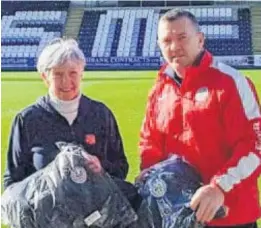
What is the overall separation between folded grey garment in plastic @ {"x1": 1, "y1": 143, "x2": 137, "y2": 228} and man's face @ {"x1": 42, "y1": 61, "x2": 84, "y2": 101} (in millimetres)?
203

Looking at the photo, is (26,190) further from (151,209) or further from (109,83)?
(109,83)

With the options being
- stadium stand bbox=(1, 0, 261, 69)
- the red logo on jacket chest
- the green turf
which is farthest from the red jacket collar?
stadium stand bbox=(1, 0, 261, 69)

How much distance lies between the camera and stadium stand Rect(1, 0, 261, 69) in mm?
22016

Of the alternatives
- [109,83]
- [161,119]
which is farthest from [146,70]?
[161,119]

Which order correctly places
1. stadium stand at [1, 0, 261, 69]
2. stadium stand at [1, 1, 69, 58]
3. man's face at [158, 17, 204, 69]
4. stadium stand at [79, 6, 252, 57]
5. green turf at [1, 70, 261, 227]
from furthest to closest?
stadium stand at [1, 1, 69, 58] < stadium stand at [1, 0, 261, 69] < stadium stand at [79, 6, 252, 57] < green turf at [1, 70, 261, 227] < man's face at [158, 17, 204, 69]

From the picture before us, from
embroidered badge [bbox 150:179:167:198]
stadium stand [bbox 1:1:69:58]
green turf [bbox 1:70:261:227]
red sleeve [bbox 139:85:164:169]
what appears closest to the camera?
embroidered badge [bbox 150:179:167:198]

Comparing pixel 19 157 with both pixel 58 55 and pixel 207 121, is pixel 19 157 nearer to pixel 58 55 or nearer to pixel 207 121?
pixel 58 55

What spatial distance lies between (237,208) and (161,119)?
0.40 m

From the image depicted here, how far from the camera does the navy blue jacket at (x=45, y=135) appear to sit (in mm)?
2818

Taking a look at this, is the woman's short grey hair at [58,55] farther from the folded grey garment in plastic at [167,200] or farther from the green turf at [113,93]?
the green turf at [113,93]

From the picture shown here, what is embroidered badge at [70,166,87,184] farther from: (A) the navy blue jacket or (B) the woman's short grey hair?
(B) the woman's short grey hair

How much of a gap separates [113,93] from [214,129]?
400 inches

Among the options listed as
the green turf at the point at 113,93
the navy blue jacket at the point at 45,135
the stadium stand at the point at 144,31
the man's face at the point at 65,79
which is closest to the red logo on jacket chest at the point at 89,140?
the navy blue jacket at the point at 45,135

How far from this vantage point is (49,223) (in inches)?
102
